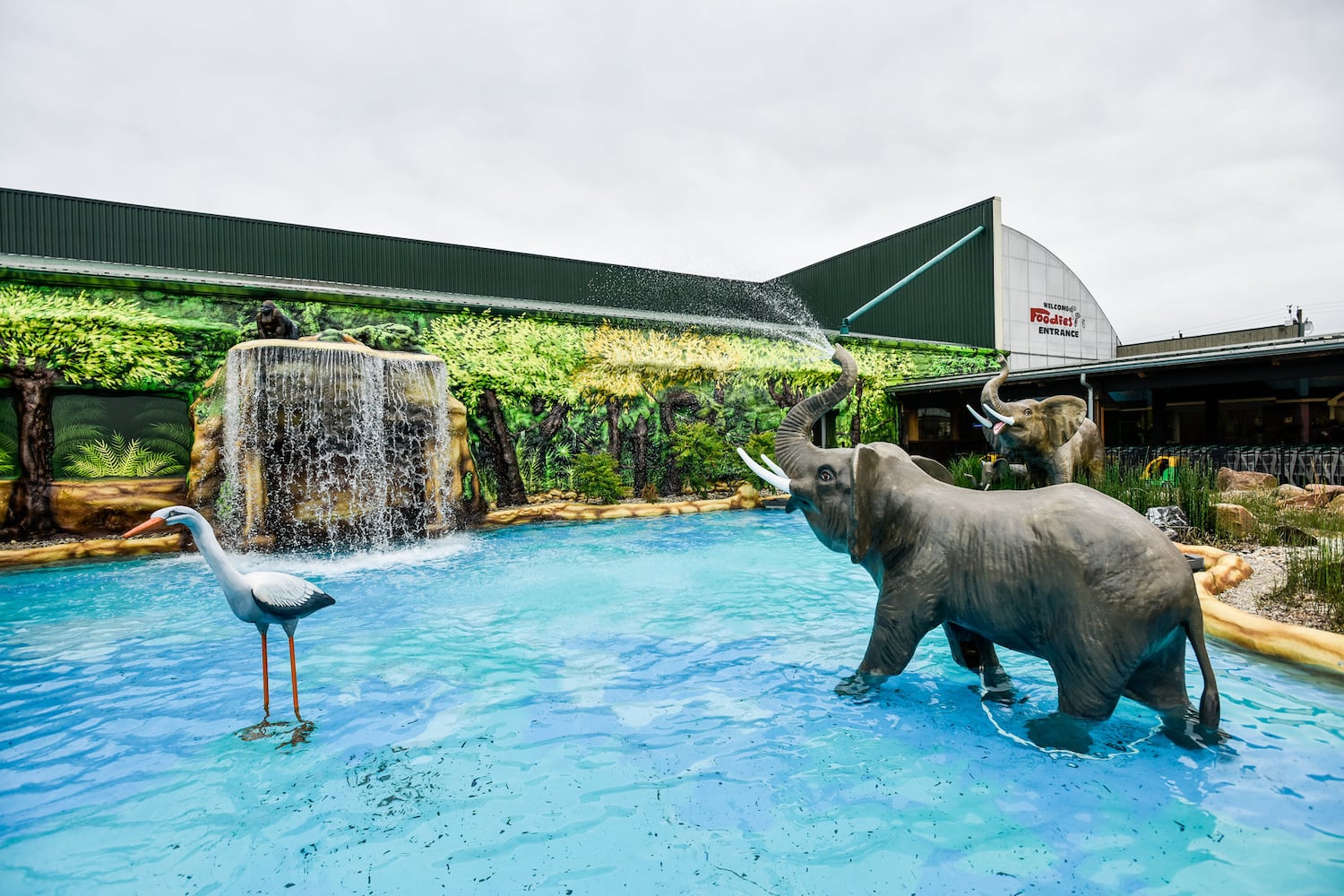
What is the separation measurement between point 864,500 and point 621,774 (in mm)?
1604

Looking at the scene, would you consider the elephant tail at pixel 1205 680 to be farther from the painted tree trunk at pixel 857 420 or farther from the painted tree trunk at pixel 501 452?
the painted tree trunk at pixel 857 420

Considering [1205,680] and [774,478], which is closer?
[1205,680]

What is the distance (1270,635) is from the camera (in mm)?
3674

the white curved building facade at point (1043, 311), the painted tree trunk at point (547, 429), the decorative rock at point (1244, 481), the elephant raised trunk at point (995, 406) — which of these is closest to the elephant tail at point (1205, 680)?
the elephant raised trunk at point (995, 406)

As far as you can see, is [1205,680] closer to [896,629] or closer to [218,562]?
[896,629]

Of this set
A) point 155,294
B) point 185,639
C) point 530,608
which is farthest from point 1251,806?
point 155,294

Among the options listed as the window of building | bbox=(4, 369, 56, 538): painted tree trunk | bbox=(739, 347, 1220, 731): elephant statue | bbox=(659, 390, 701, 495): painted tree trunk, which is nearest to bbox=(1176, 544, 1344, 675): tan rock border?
bbox=(739, 347, 1220, 731): elephant statue

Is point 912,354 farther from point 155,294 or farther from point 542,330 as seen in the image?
point 155,294

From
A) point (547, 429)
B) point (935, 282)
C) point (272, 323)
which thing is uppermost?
point (935, 282)

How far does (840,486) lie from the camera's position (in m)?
2.98

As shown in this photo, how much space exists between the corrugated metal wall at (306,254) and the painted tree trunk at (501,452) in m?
4.28

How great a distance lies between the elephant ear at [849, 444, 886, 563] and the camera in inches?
114

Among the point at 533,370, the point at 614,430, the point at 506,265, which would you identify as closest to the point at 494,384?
the point at 533,370

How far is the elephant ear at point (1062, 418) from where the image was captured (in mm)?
7449
